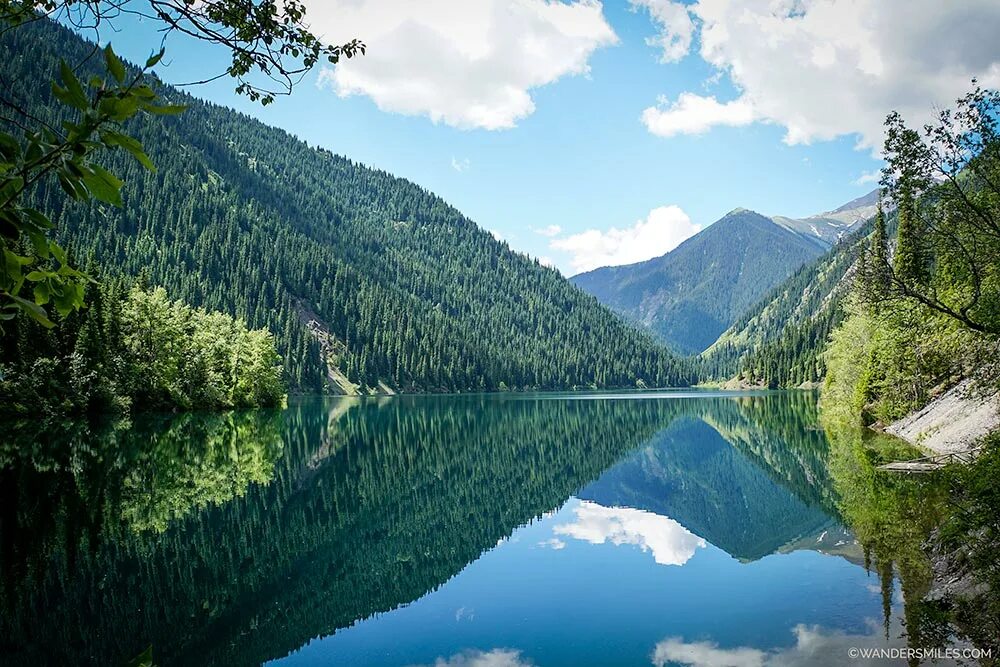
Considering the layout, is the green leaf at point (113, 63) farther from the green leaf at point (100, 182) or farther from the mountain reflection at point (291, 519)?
the mountain reflection at point (291, 519)

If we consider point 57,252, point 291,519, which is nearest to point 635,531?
point 291,519

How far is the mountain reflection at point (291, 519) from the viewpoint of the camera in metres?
14.0

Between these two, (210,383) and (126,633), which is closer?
(126,633)

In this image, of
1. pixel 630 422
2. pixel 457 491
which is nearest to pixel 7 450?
pixel 457 491

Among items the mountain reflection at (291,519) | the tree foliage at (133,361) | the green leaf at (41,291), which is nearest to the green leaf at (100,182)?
the green leaf at (41,291)

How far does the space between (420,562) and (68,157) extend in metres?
19.6

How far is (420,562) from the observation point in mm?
20406

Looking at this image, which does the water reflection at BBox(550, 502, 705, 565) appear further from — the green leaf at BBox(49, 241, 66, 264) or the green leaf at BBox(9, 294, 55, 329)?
the green leaf at BBox(9, 294, 55, 329)

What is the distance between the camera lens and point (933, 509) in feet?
68.2

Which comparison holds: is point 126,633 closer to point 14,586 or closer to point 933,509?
point 14,586

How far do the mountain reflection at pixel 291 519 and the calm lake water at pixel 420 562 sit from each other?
0.32ft

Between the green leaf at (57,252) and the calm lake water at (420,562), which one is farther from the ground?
the green leaf at (57,252)

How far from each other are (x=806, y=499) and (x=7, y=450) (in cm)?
4048

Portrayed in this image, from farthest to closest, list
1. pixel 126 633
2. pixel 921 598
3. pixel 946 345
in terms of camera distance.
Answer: pixel 946 345, pixel 921 598, pixel 126 633
